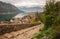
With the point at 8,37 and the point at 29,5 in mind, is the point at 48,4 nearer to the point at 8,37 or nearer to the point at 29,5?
the point at 29,5

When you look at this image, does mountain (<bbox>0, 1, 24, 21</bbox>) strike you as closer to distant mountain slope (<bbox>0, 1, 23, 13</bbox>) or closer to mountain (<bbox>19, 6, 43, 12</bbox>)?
distant mountain slope (<bbox>0, 1, 23, 13</bbox>)

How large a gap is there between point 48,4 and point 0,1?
156 cm

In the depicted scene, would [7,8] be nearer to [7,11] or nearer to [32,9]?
[7,11]

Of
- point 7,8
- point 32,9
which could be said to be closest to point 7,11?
point 7,8

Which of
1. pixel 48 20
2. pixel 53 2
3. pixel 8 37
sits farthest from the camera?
pixel 53 2

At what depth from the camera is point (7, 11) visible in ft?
23.5

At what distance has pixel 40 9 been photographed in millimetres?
7090

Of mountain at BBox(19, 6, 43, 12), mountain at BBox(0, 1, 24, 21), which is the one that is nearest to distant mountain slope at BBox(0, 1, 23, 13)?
mountain at BBox(0, 1, 24, 21)

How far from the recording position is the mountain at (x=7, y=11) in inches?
275

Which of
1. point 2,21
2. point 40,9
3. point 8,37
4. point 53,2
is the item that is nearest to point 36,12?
point 40,9

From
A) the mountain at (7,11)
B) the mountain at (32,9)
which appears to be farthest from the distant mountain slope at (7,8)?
the mountain at (32,9)

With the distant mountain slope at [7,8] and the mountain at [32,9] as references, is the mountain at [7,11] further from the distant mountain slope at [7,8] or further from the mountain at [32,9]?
the mountain at [32,9]

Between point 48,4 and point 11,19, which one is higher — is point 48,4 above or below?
above

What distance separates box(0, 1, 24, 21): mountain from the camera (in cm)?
698
